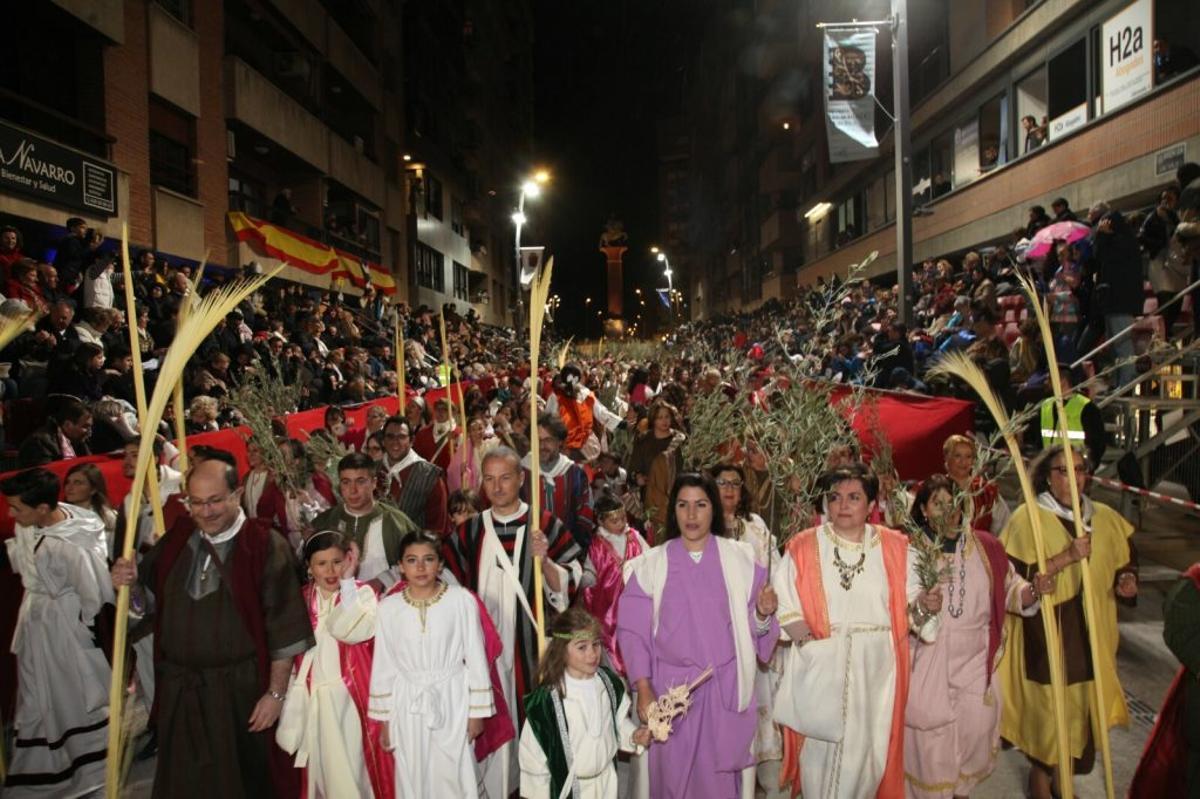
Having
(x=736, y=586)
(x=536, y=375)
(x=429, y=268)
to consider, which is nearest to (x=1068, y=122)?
(x=736, y=586)

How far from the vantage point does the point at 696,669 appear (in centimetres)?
431

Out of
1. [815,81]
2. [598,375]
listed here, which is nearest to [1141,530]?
[598,375]

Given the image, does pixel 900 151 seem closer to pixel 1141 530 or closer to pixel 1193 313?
pixel 1193 313

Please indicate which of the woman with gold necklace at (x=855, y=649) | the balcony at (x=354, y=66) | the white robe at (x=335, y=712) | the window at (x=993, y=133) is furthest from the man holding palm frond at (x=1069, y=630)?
the balcony at (x=354, y=66)

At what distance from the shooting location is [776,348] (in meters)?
14.0

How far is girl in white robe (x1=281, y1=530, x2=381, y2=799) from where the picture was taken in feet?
14.2

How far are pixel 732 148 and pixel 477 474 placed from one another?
6378cm

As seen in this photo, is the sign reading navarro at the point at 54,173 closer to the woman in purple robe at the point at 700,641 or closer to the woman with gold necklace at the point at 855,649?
the woman in purple robe at the point at 700,641

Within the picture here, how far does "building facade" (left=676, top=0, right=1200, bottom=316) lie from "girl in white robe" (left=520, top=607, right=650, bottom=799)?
40.9 ft

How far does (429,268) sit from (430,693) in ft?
119

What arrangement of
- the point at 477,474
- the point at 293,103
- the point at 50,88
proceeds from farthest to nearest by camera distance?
the point at 293,103 → the point at 50,88 → the point at 477,474

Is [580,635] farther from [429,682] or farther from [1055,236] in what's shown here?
[1055,236]

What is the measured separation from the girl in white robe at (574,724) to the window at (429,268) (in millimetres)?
33332

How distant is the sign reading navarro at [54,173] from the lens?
11.2 meters
